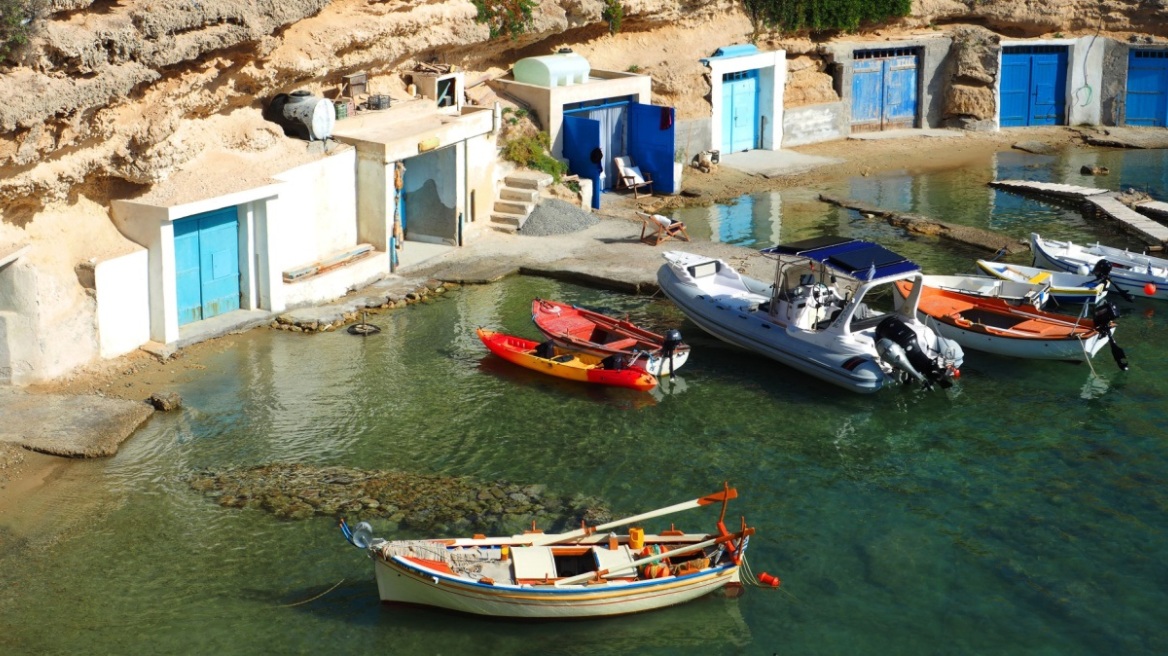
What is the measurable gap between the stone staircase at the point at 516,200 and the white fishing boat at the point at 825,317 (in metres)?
5.38

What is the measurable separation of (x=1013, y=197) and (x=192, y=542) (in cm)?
2325

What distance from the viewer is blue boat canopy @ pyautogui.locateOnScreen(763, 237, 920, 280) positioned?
785 inches

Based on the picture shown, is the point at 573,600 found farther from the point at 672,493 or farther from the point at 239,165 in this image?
the point at 239,165

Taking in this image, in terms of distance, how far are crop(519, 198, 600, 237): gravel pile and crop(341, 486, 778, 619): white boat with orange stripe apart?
1336cm

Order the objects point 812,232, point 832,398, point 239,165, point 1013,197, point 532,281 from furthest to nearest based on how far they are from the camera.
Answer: point 1013,197 → point 812,232 → point 532,281 → point 239,165 → point 832,398

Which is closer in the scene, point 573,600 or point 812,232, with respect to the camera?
point 573,600

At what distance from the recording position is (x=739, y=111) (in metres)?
34.9

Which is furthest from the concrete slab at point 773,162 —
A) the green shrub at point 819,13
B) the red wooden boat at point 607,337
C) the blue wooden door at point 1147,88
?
the red wooden boat at point 607,337

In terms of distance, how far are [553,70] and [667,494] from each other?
15.4 meters

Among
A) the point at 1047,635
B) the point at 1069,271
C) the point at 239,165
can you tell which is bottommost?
the point at 1047,635

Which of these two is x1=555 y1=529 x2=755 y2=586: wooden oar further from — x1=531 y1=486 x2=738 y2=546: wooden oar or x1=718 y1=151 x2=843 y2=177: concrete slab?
x1=718 y1=151 x2=843 y2=177: concrete slab

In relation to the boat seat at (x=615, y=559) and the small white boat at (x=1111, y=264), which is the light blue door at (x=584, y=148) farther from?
the boat seat at (x=615, y=559)

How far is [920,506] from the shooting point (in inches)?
639

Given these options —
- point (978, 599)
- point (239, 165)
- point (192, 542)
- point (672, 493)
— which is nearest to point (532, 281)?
point (239, 165)
